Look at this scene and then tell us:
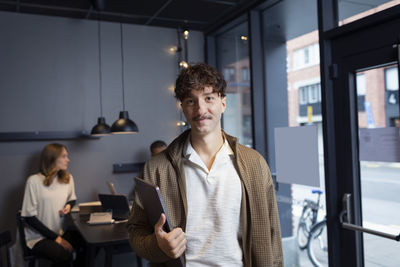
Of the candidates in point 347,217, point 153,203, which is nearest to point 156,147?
point 347,217

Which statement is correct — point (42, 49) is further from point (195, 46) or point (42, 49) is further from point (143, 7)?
point (195, 46)

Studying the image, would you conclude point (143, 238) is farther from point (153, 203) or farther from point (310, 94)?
point (310, 94)

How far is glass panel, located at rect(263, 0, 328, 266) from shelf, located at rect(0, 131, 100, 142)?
7.33 feet

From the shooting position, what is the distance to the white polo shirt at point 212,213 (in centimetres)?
141

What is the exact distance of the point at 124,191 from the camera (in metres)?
4.54

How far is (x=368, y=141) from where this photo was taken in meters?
2.48

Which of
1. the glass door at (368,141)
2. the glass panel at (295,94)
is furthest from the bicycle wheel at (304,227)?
the glass door at (368,141)

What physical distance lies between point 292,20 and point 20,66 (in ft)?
10.0

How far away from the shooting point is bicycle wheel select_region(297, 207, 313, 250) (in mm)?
3191

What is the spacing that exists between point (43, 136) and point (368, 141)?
3.40 meters

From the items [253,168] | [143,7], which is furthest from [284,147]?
[143,7]

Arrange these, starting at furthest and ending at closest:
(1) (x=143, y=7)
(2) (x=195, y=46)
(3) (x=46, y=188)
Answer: (2) (x=195, y=46) < (1) (x=143, y=7) < (3) (x=46, y=188)

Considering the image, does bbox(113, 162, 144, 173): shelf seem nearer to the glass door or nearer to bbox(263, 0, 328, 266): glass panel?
bbox(263, 0, 328, 266): glass panel

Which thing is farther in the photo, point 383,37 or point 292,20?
point 292,20
